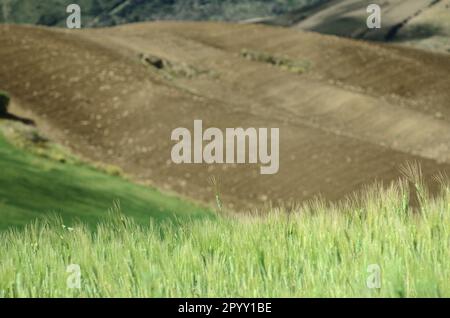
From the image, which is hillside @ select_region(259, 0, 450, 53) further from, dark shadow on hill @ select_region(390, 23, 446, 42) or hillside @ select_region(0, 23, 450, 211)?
hillside @ select_region(0, 23, 450, 211)

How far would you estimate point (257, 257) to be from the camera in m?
6.02

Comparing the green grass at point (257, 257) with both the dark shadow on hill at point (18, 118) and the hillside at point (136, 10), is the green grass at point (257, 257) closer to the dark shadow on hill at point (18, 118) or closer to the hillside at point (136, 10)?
the dark shadow on hill at point (18, 118)

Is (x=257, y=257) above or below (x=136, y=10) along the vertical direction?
below

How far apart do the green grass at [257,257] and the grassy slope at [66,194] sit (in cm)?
876

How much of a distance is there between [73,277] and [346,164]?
18.6m

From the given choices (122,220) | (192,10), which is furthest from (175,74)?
(192,10)

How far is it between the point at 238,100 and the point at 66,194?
1586cm

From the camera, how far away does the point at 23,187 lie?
18.2 metres

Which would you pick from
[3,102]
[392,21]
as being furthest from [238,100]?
[392,21]

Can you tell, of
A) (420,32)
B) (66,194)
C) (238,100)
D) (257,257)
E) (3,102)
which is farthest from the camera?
(420,32)

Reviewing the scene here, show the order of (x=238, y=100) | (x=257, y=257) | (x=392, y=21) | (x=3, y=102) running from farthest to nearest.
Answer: (x=392, y=21), (x=238, y=100), (x=3, y=102), (x=257, y=257)

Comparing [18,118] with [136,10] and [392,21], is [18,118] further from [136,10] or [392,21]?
[136,10]
